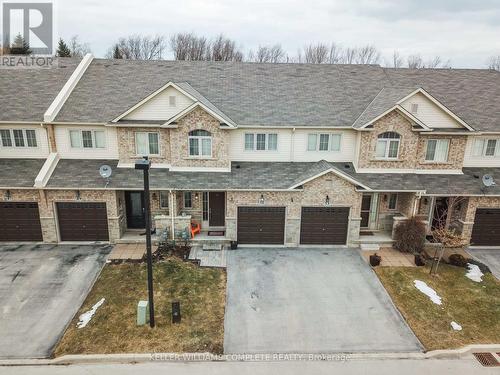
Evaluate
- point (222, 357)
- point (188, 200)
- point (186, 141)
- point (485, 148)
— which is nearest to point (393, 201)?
point (485, 148)

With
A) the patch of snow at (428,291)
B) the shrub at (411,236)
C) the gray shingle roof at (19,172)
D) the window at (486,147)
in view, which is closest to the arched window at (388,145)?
the shrub at (411,236)

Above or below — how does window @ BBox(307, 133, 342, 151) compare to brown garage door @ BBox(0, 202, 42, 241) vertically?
above

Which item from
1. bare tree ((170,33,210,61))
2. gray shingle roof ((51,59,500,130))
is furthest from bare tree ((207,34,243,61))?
gray shingle roof ((51,59,500,130))

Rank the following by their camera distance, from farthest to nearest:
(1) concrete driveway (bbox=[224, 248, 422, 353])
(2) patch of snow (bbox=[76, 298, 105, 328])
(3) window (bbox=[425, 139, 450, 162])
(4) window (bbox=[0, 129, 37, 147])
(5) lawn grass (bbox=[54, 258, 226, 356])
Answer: (3) window (bbox=[425, 139, 450, 162]), (4) window (bbox=[0, 129, 37, 147]), (2) patch of snow (bbox=[76, 298, 105, 328]), (1) concrete driveway (bbox=[224, 248, 422, 353]), (5) lawn grass (bbox=[54, 258, 226, 356])

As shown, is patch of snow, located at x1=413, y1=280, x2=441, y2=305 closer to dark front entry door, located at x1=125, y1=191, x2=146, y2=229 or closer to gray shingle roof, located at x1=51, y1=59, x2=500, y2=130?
gray shingle roof, located at x1=51, y1=59, x2=500, y2=130

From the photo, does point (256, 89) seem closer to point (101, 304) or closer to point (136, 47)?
point (101, 304)

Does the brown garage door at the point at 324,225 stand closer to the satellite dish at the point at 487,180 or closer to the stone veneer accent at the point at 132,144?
the satellite dish at the point at 487,180
